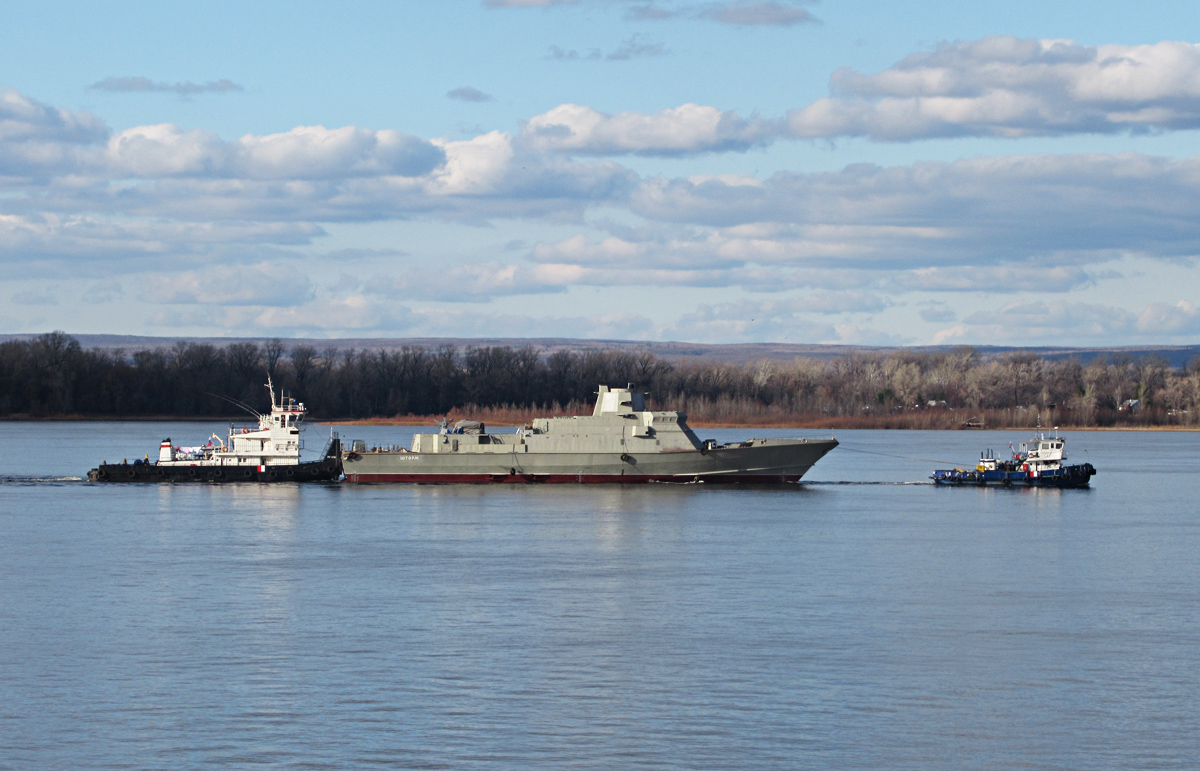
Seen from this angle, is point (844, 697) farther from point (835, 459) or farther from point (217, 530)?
point (835, 459)

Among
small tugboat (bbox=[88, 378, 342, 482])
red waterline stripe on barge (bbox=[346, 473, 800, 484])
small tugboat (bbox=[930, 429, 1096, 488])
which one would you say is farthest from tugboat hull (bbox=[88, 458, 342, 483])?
small tugboat (bbox=[930, 429, 1096, 488])

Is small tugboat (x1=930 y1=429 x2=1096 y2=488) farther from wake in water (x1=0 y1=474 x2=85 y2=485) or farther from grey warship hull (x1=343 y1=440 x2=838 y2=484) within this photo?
wake in water (x1=0 y1=474 x2=85 y2=485)

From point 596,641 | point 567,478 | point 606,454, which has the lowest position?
point 596,641

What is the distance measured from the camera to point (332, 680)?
89.6 feet

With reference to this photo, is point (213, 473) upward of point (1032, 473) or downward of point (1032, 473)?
upward

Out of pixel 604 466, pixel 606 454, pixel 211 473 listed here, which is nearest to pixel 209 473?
pixel 211 473

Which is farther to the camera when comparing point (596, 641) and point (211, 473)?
point (211, 473)

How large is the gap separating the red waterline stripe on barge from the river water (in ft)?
49.4

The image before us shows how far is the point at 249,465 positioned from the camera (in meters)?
80.1

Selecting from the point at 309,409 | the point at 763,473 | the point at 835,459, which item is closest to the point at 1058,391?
the point at 835,459

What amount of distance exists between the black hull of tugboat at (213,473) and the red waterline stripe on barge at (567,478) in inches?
90.5

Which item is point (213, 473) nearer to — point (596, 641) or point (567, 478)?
point (567, 478)

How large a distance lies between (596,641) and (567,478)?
46460mm

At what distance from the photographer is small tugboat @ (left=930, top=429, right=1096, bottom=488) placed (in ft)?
263
